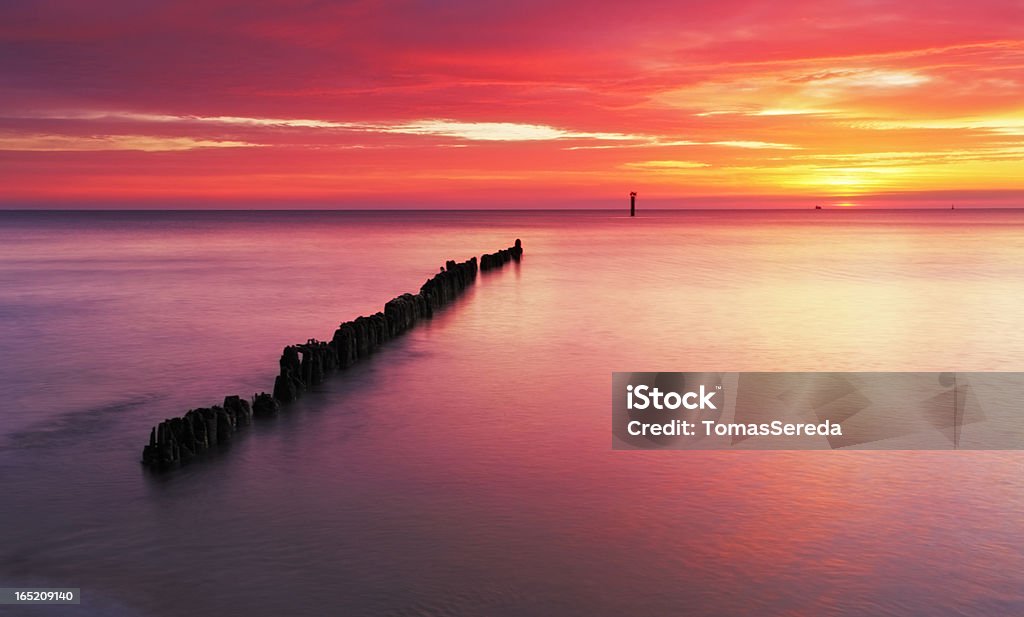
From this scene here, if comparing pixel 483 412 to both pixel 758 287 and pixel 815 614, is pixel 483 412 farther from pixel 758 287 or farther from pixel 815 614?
pixel 758 287

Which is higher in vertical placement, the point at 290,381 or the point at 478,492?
the point at 290,381

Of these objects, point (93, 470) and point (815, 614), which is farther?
point (93, 470)

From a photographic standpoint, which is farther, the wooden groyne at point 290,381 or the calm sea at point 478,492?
the wooden groyne at point 290,381

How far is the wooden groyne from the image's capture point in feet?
33.7

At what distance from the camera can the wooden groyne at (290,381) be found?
10258mm

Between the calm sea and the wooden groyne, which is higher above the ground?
the wooden groyne

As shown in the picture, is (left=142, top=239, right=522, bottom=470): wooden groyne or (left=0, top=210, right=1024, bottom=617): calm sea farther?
(left=142, top=239, right=522, bottom=470): wooden groyne

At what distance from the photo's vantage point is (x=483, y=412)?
1306 centimetres

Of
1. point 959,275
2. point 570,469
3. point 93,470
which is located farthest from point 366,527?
point 959,275

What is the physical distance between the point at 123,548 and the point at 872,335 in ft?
54.0

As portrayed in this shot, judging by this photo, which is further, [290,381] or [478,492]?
[290,381]

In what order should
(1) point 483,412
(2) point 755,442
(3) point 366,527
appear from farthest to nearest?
(1) point 483,412 < (2) point 755,442 < (3) point 366,527

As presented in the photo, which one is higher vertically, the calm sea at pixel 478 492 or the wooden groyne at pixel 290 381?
the wooden groyne at pixel 290 381

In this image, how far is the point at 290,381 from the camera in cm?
1343
